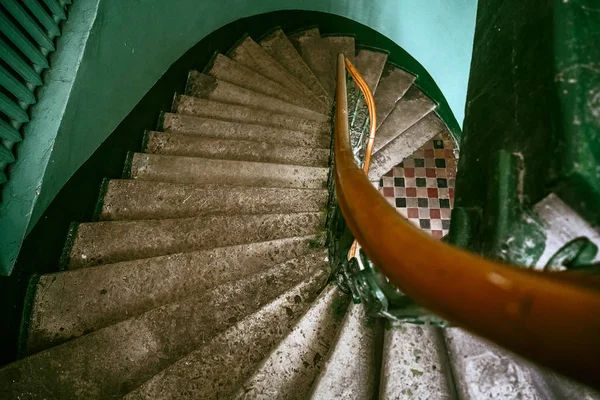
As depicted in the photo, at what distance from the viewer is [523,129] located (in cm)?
110

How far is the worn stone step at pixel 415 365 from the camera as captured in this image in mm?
1257

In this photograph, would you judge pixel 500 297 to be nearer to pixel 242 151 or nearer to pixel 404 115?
pixel 242 151

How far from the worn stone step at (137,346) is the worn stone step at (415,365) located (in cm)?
64

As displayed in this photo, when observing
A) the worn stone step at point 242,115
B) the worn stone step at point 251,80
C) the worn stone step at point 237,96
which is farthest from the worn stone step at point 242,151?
the worn stone step at point 251,80

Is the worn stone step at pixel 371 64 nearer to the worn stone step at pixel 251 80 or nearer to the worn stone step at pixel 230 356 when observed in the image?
the worn stone step at pixel 251 80

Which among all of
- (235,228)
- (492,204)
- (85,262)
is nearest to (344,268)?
(492,204)

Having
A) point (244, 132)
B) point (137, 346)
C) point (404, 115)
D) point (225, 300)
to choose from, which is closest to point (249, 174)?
point (244, 132)

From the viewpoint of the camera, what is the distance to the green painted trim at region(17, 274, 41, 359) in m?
1.90

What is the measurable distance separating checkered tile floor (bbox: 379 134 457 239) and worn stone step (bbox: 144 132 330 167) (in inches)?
67.4

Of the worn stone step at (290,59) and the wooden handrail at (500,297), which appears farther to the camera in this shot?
the worn stone step at (290,59)

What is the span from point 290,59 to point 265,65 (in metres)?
0.33

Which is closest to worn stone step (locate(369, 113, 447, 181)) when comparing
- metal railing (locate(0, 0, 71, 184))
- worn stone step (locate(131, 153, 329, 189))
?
worn stone step (locate(131, 153, 329, 189))

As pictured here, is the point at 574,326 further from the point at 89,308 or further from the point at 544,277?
the point at 89,308

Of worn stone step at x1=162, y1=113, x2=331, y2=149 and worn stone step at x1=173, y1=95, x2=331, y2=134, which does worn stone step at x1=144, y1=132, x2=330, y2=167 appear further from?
worn stone step at x1=173, y1=95, x2=331, y2=134
